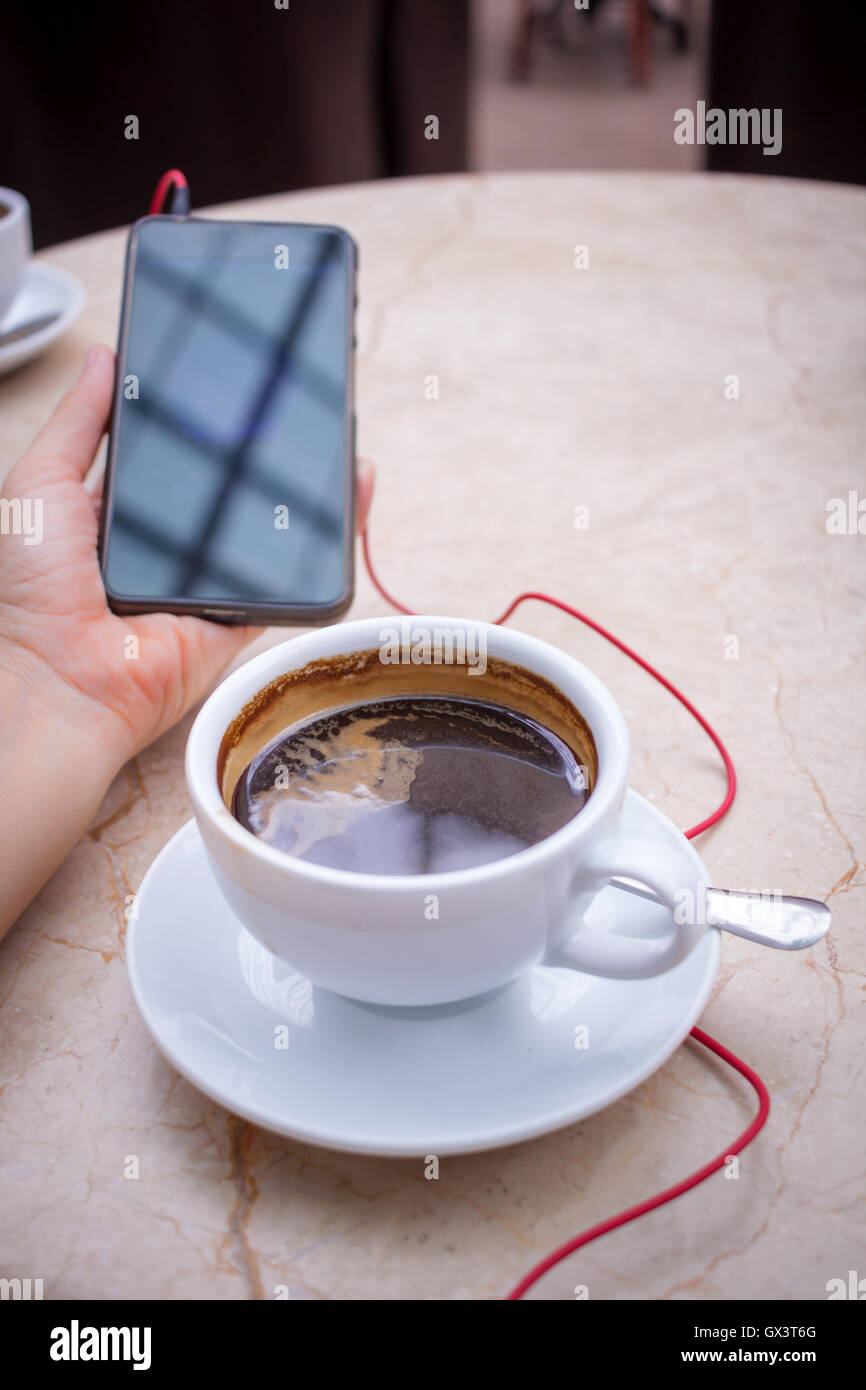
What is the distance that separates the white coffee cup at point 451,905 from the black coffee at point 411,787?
1.4 inches

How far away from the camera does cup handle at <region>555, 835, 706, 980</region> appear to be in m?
0.42

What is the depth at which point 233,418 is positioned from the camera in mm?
765

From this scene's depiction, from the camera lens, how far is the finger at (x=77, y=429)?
0.75 meters

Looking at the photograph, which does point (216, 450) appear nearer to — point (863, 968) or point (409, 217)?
point (863, 968)

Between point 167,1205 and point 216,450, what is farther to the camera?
point 216,450

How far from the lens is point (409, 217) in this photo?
4.20 ft

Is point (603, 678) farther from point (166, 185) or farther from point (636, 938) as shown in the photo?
point (166, 185)

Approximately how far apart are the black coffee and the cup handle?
45 millimetres

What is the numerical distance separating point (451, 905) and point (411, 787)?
0.11 metres

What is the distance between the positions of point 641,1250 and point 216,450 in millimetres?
544

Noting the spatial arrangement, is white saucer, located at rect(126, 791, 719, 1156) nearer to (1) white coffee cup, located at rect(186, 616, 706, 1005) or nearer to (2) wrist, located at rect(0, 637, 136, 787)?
(1) white coffee cup, located at rect(186, 616, 706, 1005)

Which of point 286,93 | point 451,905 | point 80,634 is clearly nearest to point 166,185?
point 80,634

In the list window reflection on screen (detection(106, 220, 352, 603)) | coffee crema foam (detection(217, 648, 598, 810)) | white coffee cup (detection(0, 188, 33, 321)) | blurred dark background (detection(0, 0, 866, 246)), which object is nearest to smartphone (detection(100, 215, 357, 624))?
window reflection on screen (detection(106, 220, 352, 603))
